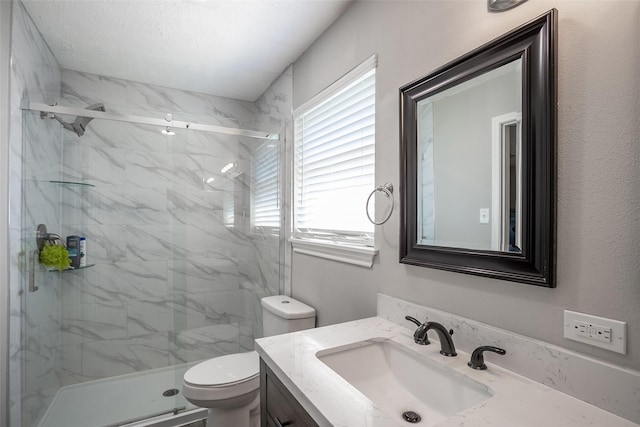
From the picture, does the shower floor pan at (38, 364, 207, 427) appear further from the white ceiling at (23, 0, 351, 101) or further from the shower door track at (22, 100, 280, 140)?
the white ceiling at (23, 0, 351, 101)

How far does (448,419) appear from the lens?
0.74 m

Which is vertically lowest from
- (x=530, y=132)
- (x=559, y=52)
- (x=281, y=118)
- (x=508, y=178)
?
(x=508, y=178)

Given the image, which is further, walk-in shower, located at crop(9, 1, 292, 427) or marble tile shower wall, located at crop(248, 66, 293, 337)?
marble tile shower wall, located at crop(248, 66, 293, 337)

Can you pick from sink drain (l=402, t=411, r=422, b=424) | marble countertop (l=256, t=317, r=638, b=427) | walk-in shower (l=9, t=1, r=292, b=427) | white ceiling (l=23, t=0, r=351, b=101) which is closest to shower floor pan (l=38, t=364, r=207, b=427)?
walk-in shower (l=9, t=1, r=292, b=427)

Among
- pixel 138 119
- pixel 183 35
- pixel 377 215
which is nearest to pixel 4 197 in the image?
pixel 138 119

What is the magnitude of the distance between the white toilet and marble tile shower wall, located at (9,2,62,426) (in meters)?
1.01

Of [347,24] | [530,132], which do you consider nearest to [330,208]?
[347,24]

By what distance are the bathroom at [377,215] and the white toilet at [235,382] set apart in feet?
0.59

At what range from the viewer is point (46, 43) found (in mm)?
2182

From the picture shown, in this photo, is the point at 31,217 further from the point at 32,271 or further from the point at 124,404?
the point at 124,404

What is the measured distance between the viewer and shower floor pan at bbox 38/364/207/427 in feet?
6.87

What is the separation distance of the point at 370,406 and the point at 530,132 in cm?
86

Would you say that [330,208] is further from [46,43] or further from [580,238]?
[46,43]

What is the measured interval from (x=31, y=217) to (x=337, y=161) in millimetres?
1859
